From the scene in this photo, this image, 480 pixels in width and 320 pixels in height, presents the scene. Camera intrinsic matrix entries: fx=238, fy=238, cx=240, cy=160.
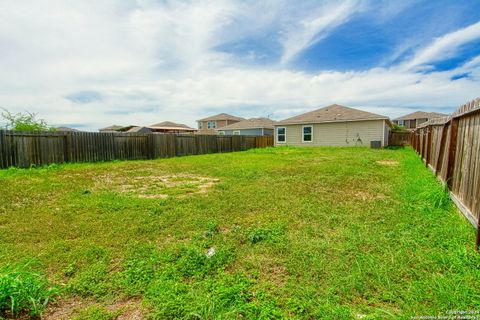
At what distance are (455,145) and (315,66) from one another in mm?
13400

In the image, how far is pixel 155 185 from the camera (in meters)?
6.12

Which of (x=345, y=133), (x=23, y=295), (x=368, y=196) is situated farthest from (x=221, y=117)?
(x=23, y=295)

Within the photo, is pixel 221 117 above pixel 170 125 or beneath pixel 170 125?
above

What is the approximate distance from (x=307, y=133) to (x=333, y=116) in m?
2.45

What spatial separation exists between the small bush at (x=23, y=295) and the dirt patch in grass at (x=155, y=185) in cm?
299

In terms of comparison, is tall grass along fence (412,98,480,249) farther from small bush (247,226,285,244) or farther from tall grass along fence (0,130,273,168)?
tall grass along fence (0,130,273,168)

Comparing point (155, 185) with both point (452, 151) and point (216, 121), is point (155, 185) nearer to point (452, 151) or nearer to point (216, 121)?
point (452, 151)

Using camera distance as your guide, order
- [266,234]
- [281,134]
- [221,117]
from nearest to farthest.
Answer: [266,234] < [281,134] < [221,117]

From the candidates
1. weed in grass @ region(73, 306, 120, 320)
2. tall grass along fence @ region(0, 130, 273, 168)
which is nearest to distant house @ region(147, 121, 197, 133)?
tall grass along fence @ region(0, 130, 273, 168)

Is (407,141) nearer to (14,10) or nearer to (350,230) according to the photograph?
(350,230)

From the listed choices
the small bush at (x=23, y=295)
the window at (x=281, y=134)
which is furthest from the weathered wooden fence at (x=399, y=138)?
the small bush at (x=23, y=295)

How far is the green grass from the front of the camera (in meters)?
1.75

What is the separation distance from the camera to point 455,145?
4.06m

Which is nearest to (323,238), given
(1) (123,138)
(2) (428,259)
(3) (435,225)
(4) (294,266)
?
(4) (294,266)
